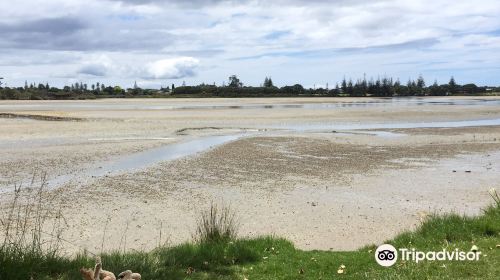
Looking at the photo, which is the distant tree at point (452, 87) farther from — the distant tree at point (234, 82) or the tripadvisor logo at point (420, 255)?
the tripadvisor logo at point (420, 255)

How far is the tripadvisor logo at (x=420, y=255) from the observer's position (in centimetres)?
735

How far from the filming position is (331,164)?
2203 centimetres

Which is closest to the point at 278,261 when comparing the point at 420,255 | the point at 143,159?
the point at 420,255

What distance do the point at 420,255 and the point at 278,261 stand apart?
2182 mm

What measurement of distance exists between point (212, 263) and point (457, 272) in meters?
3.55

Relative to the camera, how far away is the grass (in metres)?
6.84

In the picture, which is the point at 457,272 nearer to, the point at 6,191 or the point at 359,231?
the point at 359,231

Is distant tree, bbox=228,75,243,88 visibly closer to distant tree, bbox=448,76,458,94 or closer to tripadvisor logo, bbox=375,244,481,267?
distant tree, bbox=448,76,458,94

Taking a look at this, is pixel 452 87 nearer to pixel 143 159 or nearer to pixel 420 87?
pixel 420 87

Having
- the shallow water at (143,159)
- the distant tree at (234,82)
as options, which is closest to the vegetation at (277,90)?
the distant tree at (234,82)

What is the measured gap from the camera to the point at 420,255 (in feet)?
25.3

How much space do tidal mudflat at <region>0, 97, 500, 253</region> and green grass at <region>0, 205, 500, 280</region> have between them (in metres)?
2.08

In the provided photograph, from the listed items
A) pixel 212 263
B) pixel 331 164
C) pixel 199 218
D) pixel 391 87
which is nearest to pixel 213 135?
pixel 331 164

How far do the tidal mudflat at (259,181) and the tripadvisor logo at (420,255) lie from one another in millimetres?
2833
